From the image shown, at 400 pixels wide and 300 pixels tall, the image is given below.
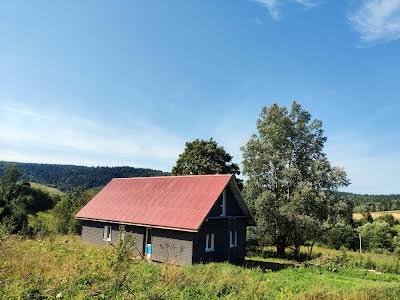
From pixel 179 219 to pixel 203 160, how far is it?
67.7 ft

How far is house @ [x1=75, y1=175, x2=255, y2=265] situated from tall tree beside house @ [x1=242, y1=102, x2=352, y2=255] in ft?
13.1

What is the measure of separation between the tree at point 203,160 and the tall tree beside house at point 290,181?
10.1 m

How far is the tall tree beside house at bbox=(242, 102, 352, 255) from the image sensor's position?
3045 centimetres

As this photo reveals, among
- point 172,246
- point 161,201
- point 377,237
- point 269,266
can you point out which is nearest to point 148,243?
point 172,246

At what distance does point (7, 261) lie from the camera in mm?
11805

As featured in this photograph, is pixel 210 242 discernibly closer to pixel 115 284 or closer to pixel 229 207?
pixel 229 207

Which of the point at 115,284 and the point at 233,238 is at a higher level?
the point at 233,238

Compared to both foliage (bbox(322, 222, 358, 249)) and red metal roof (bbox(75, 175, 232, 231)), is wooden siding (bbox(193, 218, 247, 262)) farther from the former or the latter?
foliage (bbox(322, 222, 358, 249))

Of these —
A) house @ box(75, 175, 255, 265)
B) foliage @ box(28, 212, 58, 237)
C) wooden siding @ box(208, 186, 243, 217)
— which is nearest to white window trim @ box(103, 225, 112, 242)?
house @ box(75, 175, 255, 265)

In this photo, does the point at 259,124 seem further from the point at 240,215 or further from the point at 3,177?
the point at 3,177

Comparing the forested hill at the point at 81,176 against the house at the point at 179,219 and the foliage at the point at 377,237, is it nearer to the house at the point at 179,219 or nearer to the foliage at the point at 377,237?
the foliage at the point at 377,237

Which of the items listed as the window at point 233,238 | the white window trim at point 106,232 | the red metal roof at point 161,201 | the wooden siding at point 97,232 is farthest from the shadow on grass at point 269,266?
the white window trim at point 106,232

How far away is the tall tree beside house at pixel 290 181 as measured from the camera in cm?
3045

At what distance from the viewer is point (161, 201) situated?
26.2 m
